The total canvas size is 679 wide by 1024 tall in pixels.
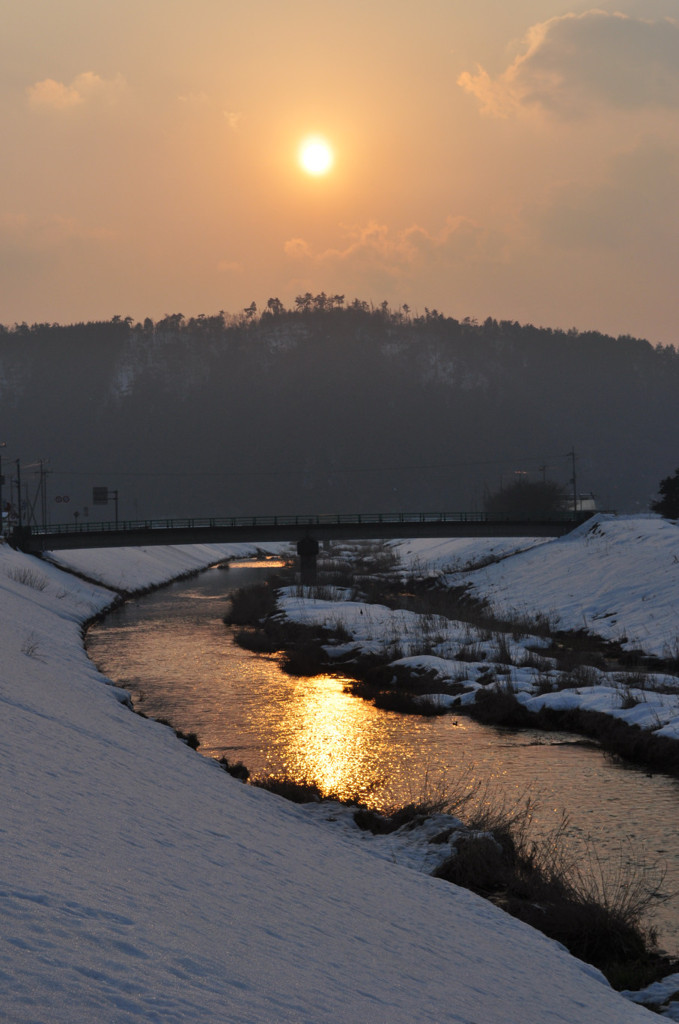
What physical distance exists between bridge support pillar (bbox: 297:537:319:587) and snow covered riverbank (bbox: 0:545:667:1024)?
209ft

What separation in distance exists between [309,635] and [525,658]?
13.5 m

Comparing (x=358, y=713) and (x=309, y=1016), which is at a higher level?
(x=309, y=1016)

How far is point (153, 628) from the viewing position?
53.0 m

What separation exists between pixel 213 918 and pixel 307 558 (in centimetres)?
7545

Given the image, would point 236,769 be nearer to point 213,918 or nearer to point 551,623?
point 213,918

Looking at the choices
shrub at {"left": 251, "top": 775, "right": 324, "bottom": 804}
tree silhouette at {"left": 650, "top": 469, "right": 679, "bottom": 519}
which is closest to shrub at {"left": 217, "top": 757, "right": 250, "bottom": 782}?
shrub at {"left": 251, "top": 775, "right": 324, "bottom": 804}

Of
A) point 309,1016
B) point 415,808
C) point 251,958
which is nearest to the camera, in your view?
point 309,1016

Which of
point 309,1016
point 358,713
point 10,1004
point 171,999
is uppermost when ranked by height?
point 10,1004

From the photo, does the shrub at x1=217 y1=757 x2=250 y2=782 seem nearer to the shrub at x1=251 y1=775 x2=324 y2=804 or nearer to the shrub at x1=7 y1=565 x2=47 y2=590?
the shrub at x1=251 y1=775 x2=324 y2=804

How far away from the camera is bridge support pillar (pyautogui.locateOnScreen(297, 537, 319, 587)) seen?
272 feet

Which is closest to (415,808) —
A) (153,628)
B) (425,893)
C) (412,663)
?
(425,893)

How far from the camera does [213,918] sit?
30.6 ft

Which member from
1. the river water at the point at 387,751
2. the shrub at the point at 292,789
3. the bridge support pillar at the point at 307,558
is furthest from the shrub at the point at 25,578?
the shrub at the point at 292,789

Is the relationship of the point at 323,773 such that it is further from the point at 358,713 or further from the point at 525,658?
the point at 525,658
